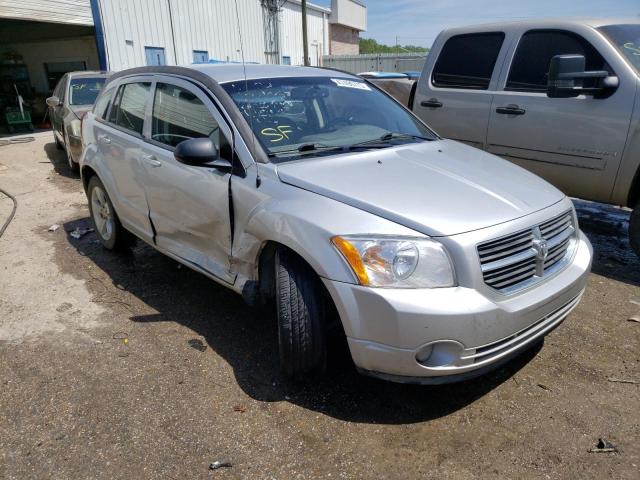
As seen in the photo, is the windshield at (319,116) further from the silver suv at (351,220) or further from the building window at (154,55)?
the building window at (154,55)

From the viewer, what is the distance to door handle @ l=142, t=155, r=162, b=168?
3691 millimetres

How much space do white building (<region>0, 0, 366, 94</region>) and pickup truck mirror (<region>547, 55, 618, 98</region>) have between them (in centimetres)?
765

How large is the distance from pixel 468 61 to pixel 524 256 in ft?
11.3

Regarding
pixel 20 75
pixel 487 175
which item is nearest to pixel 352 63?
pixel 20 75

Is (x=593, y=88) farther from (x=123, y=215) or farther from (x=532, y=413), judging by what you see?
(x=123, y=215)

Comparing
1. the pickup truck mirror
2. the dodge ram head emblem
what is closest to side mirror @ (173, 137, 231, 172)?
the dodge ram head emblem

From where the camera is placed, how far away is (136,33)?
14945 millimetres

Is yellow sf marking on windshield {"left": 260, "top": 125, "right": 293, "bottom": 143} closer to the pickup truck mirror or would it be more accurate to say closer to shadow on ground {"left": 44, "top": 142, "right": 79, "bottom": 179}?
the pickup truck mirror

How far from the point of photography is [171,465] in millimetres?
2367

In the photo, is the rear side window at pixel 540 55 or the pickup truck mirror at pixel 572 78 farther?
the rear side window at pixel 540 55

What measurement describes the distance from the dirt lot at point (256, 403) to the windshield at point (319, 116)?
1.33m

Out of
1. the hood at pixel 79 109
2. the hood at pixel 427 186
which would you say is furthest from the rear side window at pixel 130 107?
the hood at pixel 79 109

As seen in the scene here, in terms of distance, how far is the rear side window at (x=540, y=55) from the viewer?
4445 millimetres

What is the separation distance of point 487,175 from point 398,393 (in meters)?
1.38
